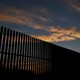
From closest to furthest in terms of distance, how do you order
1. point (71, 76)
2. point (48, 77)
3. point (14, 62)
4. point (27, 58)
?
point (14, 62), point (27, 58), point (48, 77), point (71, 76)

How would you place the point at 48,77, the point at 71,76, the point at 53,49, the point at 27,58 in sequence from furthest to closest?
the point at 71,76 < the point at 53,49 < the point at 48,77 < the point at 27,58

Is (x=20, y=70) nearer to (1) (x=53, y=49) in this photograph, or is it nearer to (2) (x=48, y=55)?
(2) (x=48, y=55)

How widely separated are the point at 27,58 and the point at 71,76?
766 centimetres

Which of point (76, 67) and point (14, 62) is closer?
point (14, 62)

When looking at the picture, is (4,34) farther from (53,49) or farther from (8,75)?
(53,49)

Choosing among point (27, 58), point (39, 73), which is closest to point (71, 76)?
point (39, 73)

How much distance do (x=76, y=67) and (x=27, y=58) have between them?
9.00m

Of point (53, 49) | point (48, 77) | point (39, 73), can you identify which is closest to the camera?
point (39, 73)

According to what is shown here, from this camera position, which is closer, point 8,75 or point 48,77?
point 8,75

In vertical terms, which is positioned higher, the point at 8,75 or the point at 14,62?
the point at 14,62

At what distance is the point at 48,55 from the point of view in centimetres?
1461

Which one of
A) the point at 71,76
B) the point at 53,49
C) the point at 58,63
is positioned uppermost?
the point at 53,49

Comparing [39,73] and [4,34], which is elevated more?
[4,34]

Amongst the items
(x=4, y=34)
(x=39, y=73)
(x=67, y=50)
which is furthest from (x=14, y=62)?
(x=67, y=50)
